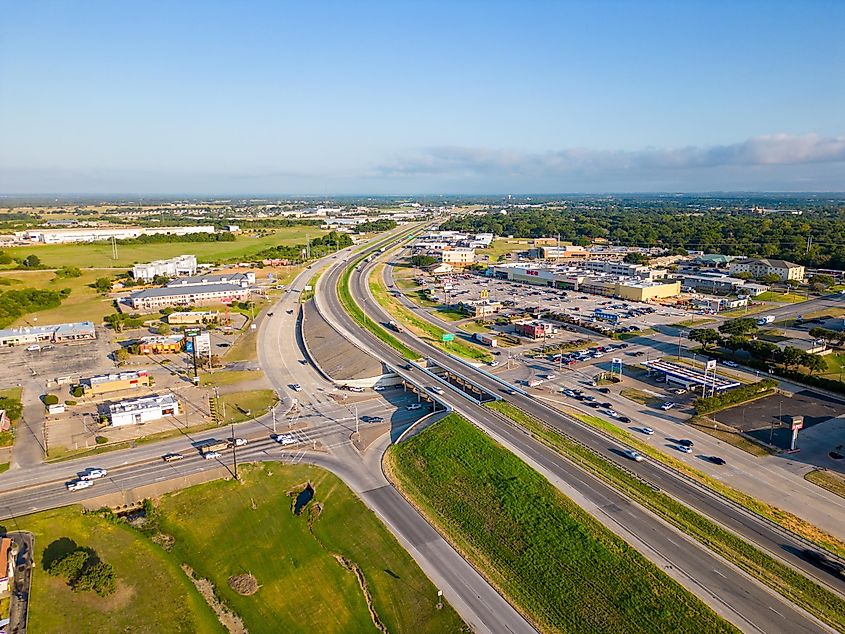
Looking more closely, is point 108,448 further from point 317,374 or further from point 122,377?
point 317,374

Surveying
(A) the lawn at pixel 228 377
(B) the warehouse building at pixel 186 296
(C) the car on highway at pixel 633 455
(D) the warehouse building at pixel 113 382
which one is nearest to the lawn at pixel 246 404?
(A) the lawn at pixel 228 377

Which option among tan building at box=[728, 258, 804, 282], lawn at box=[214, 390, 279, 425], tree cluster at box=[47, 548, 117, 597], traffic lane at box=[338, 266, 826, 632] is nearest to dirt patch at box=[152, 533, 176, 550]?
tree cluster at box=[47, 548, 117, 597]

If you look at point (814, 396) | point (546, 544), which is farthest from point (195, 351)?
point (814, 396)

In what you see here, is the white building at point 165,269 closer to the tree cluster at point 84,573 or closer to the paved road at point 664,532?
the paved road at point 664,532

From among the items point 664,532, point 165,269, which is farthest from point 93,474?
point 165,269

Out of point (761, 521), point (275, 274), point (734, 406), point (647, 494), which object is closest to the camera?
point (761, 521)

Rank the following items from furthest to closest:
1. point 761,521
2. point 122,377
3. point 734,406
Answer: point 122,377 → point 734,406 → point 761,521

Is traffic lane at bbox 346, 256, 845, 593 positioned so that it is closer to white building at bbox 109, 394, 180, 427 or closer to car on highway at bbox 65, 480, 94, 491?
white building at bbox 109, 394, 180, 427
